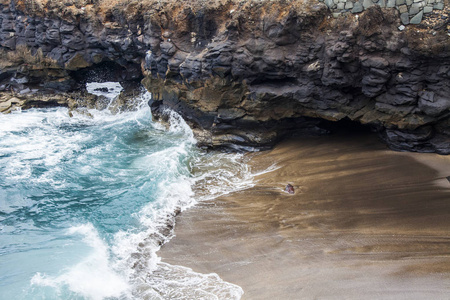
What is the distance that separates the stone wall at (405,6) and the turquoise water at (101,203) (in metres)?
4.79

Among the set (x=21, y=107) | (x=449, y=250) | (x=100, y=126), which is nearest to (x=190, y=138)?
(x=100, y=126)

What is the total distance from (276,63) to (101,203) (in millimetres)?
5669

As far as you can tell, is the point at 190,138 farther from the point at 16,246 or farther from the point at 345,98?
the point at 16,246

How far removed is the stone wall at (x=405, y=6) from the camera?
7.19 m

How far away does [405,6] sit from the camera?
24.3 feet

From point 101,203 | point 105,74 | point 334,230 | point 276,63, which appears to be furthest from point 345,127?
point 105,74

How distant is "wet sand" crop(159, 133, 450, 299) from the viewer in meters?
5.34

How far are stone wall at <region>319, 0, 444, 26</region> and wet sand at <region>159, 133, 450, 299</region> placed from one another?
3187 millimetres

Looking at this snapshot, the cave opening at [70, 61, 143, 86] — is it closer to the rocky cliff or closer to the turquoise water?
the rocky cliff

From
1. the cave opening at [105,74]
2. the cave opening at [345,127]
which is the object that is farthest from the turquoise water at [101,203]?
the cave opening at [345,127]

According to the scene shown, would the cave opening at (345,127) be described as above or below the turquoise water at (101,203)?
above

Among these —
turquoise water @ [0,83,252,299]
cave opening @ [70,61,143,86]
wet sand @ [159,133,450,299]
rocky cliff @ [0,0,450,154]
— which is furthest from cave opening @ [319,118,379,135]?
cave opening @ [70,61,143,86]

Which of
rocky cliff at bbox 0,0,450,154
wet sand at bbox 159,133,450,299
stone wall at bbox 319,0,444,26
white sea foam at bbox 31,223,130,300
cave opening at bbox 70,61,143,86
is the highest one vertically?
stone wall at bbox 319,0,444,26

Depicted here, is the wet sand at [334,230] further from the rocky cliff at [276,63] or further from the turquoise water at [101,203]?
the rocky cliff at [276,63]
